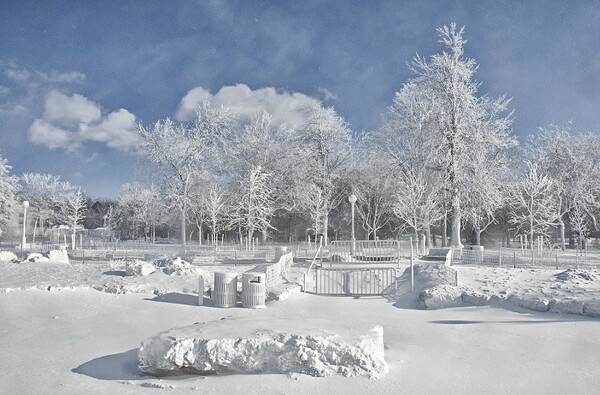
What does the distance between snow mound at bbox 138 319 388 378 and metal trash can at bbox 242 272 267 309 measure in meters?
6.34

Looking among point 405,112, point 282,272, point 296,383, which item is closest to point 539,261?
point 282,272

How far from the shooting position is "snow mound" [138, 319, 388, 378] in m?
7.38

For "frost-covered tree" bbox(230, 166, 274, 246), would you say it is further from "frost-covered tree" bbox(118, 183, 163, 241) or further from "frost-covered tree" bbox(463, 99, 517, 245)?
"frost-covered tree" bbox(118, 183, 163, 241)

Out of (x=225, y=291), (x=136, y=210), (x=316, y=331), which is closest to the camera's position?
(x=316, y=331)

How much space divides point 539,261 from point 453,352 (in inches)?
770

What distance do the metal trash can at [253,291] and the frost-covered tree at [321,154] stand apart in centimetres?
2929

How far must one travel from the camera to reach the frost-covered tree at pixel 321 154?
4391 cm

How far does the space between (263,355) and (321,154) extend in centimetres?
3794

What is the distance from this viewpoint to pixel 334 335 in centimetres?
771

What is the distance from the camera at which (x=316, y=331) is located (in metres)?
7.89

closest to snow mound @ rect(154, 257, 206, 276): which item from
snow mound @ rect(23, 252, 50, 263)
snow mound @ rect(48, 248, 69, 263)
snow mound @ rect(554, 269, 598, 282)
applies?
snow mound @ rect(23, 252, 50, 263)

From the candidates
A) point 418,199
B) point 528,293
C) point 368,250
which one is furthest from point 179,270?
point 418,199

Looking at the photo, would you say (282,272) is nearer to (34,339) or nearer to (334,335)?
Answer: (34,339)

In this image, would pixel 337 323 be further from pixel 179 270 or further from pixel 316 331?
pixel 179 270
